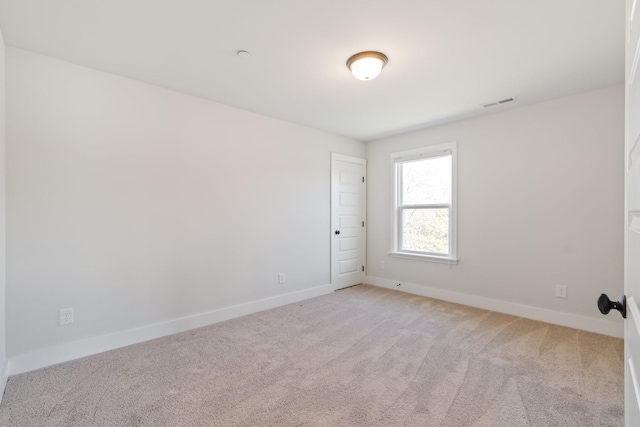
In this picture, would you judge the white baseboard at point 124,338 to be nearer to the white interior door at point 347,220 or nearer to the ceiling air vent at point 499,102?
the white interior door at point 347,220

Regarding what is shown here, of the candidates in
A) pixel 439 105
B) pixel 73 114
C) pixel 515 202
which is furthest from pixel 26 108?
pixel 515 202

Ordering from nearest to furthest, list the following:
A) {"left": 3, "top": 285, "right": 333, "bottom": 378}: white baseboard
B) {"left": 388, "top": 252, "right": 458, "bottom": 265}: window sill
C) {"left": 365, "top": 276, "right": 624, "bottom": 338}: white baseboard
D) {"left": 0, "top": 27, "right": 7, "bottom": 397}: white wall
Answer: {"left": 0, "top": 27, "right": 7, "bottom": 397}: white wall
{"left": 3, "top": 285, "right": 333, "bottom": 378}: white baseboard
{"left": 365, "top": 276, "right": 624, "bottom": 338}: white baseboard
{"left": 388, "top": 252, "right": 458, "bottom": 265}: window sill

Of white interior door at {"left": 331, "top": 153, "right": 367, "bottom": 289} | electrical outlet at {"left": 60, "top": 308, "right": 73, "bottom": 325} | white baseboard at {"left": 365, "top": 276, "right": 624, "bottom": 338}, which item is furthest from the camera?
white interior door at {"left": 331, "top": 153, "right": 367, "bottom": 289}

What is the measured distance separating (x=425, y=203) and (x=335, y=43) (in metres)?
2.90

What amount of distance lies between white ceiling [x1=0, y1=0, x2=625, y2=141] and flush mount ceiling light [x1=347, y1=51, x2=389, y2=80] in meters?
0.07

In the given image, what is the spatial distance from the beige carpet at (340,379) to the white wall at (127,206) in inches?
15.5

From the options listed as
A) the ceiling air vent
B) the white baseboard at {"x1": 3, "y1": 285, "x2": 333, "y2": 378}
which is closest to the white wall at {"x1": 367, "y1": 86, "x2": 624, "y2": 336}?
the ceiling air vent

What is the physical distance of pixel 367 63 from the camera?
237 centimetres

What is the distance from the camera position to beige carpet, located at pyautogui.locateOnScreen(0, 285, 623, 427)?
1770 mm

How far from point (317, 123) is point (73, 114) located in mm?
2681

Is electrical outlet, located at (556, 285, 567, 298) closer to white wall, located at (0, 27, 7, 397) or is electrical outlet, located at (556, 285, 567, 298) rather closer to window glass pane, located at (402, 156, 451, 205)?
window glass pane, located at (402, 156, 451, 205)

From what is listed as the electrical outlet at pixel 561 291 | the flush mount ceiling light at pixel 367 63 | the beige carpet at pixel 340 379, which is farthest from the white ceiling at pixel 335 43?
the beige carpet at pixel 340 379

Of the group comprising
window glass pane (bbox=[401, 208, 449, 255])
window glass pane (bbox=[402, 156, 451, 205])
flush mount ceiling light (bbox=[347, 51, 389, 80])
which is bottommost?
window glass pane (bbox=[401, 208, 449, 255])

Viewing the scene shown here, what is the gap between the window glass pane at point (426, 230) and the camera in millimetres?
4227
